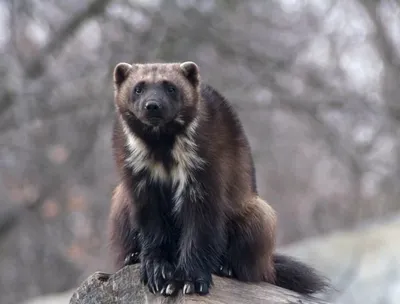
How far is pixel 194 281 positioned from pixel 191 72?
1245mm

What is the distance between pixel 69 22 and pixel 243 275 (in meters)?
7.23

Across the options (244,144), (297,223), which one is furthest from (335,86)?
(244,144)

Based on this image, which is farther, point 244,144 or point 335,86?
point 335,86

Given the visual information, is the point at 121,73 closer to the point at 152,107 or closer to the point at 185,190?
the point at 152,107

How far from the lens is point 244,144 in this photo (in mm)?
5035

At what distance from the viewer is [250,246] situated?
4941 millimetres

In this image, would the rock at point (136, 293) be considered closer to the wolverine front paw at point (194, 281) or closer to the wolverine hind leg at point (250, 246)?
the wolverine front paw at point (194, 281)

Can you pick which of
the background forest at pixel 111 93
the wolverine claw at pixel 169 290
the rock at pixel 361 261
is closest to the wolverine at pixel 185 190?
the wolverine claw at pixel 169 290

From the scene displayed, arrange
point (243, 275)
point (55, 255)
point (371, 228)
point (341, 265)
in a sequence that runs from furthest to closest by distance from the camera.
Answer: point (55, 255), point (371, 228), point (341, 265), point (243, 275)

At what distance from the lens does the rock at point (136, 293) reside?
14.9ft

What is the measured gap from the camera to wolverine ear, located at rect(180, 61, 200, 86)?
5012mm

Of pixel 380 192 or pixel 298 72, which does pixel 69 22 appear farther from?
pixel 380 192

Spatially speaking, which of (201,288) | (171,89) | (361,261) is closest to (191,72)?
(171,89)

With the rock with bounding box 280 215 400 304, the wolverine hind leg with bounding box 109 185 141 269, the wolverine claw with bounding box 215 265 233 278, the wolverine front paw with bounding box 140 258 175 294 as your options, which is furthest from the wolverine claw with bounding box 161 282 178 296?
the rock with bounding box 280 215 400 304
